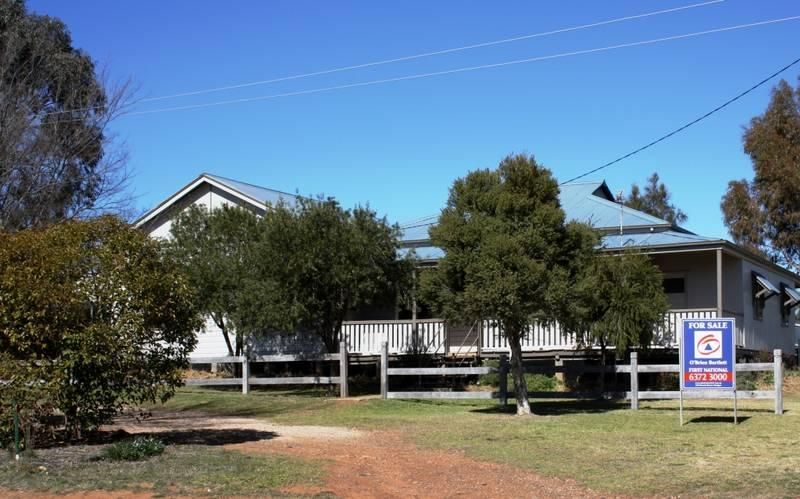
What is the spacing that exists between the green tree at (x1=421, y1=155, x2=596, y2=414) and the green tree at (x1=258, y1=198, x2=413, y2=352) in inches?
215

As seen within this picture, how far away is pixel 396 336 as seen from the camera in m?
27.8

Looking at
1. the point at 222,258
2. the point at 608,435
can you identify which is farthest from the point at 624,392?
the point at 222,258

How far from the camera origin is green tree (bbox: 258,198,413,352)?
76.9 ft

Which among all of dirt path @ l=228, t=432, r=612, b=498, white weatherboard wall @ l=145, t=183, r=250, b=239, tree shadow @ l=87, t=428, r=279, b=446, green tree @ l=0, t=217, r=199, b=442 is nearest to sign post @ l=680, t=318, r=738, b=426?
dirt path @ l=228, t=432, r=612, b=498

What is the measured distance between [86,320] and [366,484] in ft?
16.4

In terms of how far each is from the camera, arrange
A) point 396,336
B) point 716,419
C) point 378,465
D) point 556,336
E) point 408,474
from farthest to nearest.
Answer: point 396,336, point 556,336, point 716,419, point 378,465, point 408,474

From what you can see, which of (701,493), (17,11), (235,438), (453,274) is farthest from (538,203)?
(17,11)

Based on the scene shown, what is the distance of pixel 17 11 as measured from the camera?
92.0ft

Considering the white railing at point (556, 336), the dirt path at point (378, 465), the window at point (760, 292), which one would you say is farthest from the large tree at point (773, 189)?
the dirt path at point (378, 465)

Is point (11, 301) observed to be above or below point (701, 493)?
above

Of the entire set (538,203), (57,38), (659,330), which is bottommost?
(659,330)

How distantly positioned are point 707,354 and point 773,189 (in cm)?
2819

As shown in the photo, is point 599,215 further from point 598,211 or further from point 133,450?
point 133,450

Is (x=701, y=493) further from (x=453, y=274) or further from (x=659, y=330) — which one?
(x=659, y=330)
